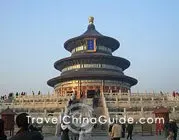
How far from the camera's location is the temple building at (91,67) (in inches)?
1886

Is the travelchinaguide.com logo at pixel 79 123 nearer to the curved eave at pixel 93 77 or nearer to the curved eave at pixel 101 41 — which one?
the curved eave at pixel 93 77

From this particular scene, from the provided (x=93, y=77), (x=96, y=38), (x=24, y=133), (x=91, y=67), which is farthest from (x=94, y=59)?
(x=24, y=133)

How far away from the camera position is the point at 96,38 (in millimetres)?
53844

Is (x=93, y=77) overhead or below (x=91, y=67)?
below

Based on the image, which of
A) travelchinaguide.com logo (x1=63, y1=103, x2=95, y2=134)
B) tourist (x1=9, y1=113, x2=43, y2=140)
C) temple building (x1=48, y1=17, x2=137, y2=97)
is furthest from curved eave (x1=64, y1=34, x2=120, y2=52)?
tourist (x1=9, y1=113, x2=43, y2=140)

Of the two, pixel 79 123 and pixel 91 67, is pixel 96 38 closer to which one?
pixel 91 67

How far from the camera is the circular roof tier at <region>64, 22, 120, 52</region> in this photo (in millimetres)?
53938

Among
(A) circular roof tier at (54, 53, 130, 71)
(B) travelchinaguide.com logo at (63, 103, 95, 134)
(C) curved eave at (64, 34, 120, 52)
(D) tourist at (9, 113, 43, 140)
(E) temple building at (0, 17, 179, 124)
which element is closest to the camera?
(D) tourist at (9, 113, 43, 140)

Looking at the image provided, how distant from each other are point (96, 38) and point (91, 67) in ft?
17.5

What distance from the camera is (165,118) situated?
23.5 m

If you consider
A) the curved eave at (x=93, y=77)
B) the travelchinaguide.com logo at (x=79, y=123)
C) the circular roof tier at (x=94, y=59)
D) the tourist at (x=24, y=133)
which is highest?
the circular roof tier at (x=94, y=59)

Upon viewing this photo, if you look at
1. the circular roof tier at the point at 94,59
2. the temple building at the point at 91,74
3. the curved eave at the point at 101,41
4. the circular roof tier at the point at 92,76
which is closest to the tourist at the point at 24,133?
the temple building at the point at 91,74

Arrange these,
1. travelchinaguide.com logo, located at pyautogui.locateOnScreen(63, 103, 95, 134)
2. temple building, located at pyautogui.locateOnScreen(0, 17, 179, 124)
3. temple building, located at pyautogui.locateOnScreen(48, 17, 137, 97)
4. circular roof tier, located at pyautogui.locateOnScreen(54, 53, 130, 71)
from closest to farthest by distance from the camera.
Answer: travelchinaguide.com logo, located at pyautogui.locateOnScreen(63, 103, 95, 134)
temple building, located at pyautogui.locateOnScreen(0, 17, 179, 124)
temple building, located at pyautogui.locateOnScreen(48, 17, 137, 97)
circular roof tier, located at pyautogui.locateOnScreen(54, 53, 130, 71)

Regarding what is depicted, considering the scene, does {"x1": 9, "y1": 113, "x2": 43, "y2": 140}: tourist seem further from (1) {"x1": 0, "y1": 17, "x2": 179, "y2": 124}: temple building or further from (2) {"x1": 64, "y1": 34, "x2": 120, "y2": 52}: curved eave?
(2) {"x1": 64, "y1": 34, "x2": 120, "y2": 52}: curved eave
